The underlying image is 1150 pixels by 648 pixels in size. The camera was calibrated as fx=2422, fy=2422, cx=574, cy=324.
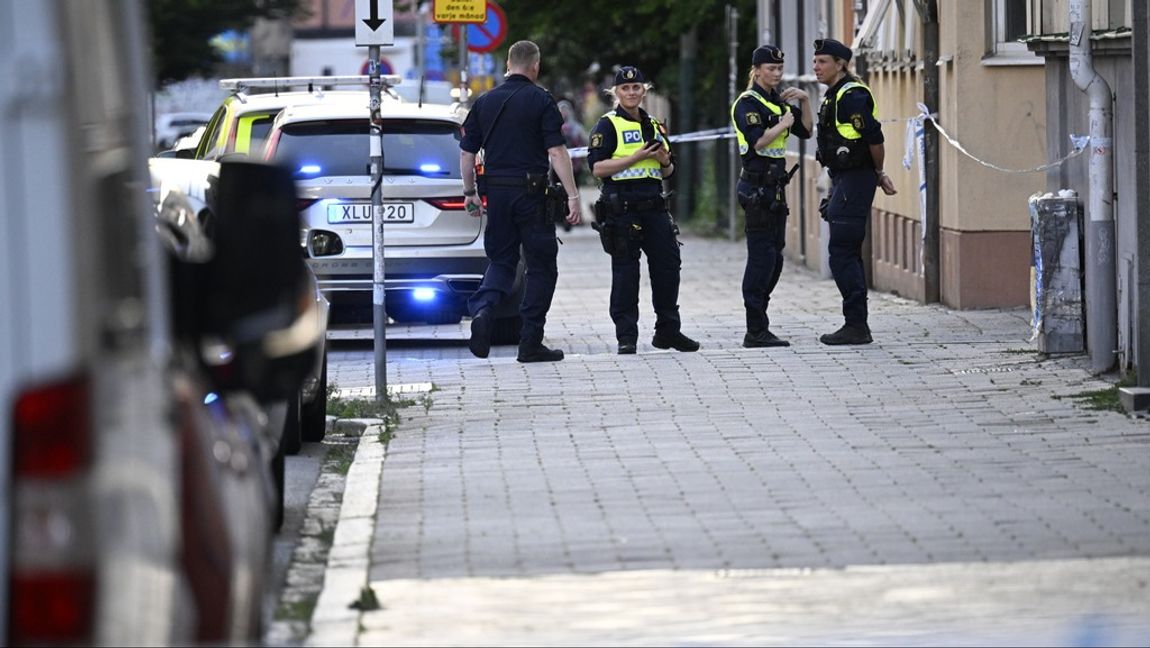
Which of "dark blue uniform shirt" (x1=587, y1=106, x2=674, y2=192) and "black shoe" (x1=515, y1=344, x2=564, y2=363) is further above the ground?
"dark blue uniform shirt" (x1=587, y1=106, x2=674, y2=192)

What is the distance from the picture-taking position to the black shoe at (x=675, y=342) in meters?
14.3

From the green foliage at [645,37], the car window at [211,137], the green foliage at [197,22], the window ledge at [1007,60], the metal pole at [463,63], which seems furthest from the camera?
the green foliage at [197,22]

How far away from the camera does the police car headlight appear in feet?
50.4

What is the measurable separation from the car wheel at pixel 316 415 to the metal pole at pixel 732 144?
1495 cm

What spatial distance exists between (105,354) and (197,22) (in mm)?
46499

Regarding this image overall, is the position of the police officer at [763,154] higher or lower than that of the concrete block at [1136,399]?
higher

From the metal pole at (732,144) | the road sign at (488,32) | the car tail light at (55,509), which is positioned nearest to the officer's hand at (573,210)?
the car tail light at (55,509)

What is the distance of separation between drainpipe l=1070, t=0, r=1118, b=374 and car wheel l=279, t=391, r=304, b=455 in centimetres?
397

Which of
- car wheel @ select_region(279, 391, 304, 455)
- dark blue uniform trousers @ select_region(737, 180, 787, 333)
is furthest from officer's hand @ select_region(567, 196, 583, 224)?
car wheel @ select_region(279, 391, 304, 455)

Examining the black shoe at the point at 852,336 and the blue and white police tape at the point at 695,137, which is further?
the blue and white police tape at the point at 695,137

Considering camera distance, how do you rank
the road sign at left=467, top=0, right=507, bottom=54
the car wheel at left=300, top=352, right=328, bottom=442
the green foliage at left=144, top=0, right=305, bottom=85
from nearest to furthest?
the car wheel at left=300, top=352, right=328, bottom=442
the road sign at left=467, top=0, right=507, bottom=54
the green foliage at left=144, top=0, right=305, bottom=85

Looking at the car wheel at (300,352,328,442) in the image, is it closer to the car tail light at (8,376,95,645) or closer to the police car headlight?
the police car headlight

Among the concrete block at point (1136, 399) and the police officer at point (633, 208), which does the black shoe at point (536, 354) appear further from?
the concrete block at point (1136, 399)

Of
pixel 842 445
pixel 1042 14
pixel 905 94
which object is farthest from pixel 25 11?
pixel 905 94
